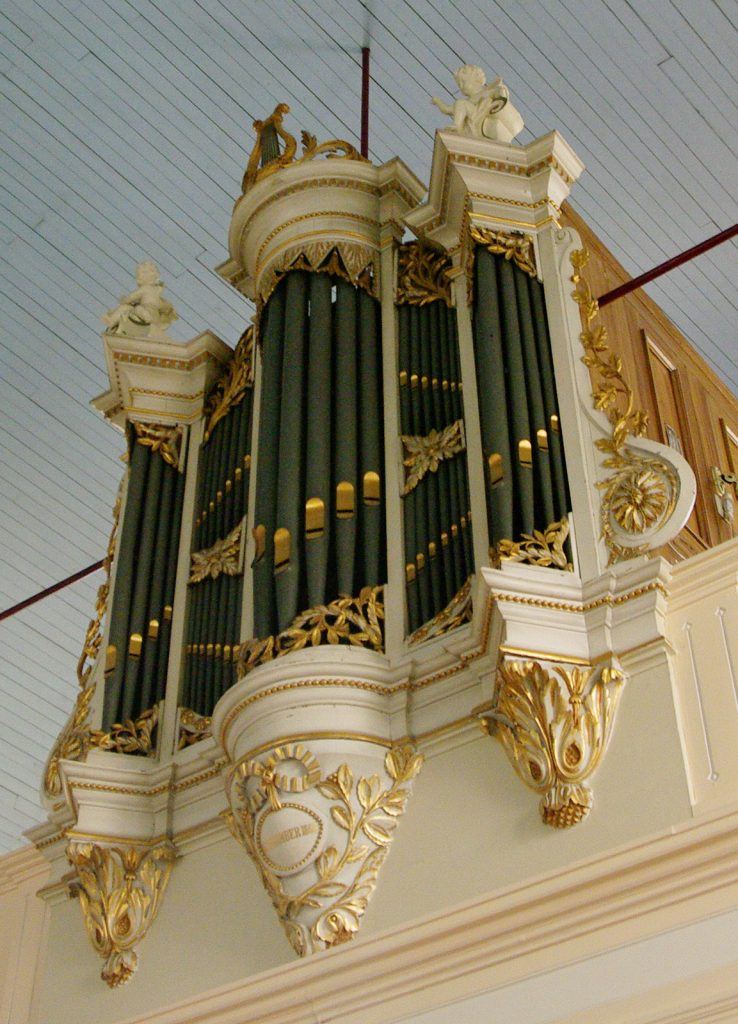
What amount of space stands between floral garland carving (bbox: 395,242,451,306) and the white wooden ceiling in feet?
7.63

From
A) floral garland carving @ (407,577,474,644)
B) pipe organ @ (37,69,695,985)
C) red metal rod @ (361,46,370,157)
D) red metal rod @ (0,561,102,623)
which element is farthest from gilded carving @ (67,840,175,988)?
red metal rod @ (361,46,370,157)

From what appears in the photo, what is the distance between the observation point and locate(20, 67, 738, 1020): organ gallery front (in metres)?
5.67

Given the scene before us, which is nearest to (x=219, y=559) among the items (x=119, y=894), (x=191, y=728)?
(x=191, y=728)

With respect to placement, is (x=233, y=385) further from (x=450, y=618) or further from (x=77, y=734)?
(x=450, y=618)

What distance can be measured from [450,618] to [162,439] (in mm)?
2546

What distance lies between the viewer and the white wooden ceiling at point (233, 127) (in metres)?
9.61

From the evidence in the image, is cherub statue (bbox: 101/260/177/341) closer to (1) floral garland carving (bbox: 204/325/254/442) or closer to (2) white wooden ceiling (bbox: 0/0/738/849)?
(1) floral garland carving (bbox: 204/325/254/442)

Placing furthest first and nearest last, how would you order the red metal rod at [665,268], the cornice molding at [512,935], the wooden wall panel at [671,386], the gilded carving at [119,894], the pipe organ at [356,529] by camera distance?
the wooden wall panel at [671,386] < the red metal rod at [665,268] < the gilded carving at [119,894] < the pipe organ at [356,529] < the cornice molding at [512,935]

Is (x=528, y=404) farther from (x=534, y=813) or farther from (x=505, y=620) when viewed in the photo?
(x=534, y=813)

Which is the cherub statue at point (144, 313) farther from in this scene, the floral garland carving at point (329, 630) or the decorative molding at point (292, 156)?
the floral garland carving at point (329, 630)

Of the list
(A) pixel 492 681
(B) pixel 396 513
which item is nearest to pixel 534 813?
(A) pixel 492 681

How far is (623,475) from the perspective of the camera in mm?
6199

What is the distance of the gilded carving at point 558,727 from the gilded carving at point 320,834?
46cm

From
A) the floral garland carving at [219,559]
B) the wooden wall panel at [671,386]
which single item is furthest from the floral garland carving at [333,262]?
the floral garland carving at [219,559]
